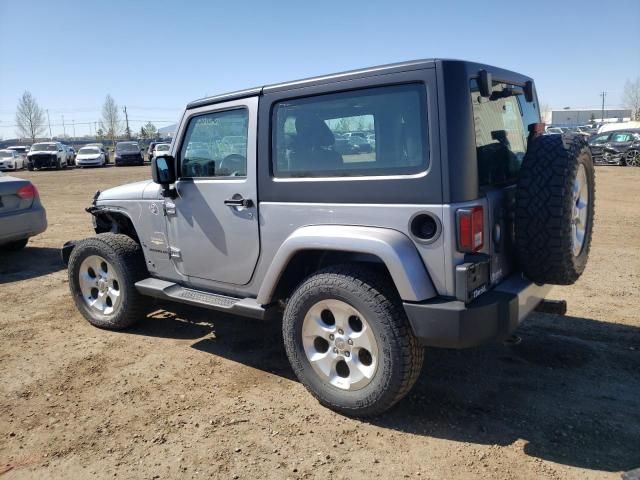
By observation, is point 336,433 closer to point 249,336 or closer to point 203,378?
point 203,378

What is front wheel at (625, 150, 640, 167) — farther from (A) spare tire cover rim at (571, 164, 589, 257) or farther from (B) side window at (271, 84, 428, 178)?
(B) side window at (271, 84, 428, 178)

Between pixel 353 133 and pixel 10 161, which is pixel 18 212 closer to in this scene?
pixel 353 133

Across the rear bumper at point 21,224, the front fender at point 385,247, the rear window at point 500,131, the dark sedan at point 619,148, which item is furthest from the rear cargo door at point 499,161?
the dark sedan at point 619,148

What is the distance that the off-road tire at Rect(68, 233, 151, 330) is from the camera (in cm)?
452

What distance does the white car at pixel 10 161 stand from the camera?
3072 centimetres

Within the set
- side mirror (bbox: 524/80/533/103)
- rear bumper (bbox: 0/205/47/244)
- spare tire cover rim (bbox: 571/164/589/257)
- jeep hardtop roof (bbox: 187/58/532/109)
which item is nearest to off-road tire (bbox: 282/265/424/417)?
jeep hardtop roof (bbox: 187/58/532/109)

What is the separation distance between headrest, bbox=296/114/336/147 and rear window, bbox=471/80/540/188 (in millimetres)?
908

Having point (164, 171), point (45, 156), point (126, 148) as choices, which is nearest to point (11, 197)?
point (164, 171)

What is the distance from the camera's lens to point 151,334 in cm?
470

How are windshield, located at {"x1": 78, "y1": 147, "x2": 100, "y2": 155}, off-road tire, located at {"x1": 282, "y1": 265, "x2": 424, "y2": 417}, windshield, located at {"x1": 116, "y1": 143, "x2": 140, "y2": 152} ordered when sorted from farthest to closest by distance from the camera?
windshield, located at {"x1": 116, "y1": 143, "x2": 140, "y2": 152} < windshield, located at {"x1": 78, "y1": 147, "x2": 100, "y2": 155} < off-road tire, located at {"x1": 282, "y1": 265, "x2": 424, "y2": 417}

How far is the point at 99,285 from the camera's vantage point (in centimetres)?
481

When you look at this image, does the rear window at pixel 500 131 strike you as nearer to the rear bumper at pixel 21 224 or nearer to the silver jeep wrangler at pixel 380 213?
the silver jeep wrangler at pixel 380 213

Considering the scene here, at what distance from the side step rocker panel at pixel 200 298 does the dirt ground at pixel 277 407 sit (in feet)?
1.64

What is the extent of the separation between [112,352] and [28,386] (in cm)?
69
